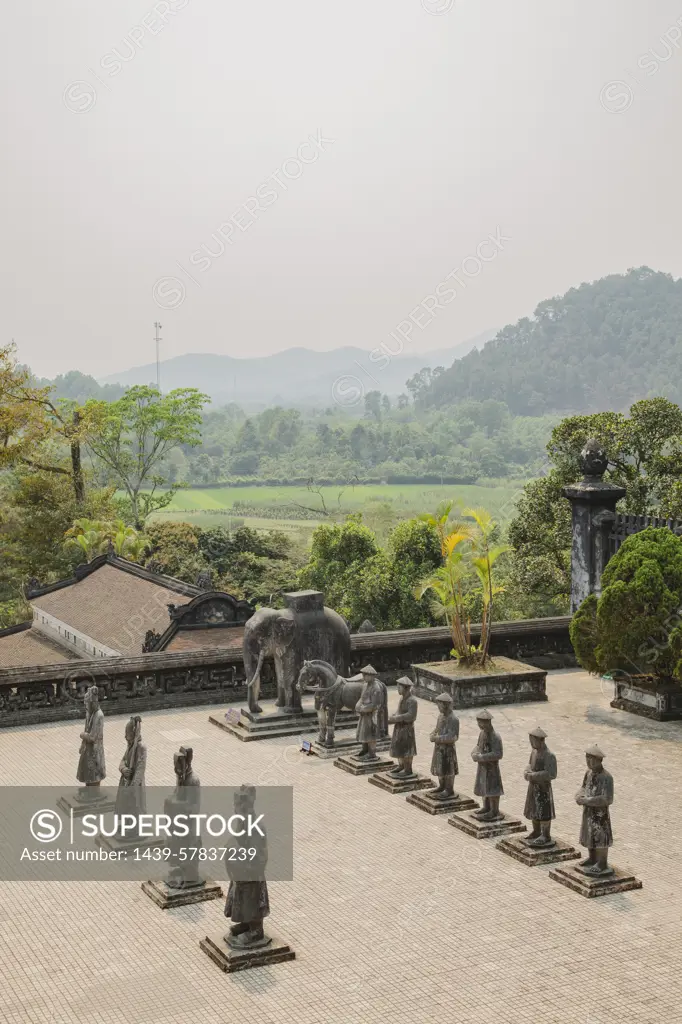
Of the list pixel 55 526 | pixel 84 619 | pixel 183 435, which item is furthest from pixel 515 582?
pixel 183 435

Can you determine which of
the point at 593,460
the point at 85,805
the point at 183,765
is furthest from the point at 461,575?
the point at 183,765

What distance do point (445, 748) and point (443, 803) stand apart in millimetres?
698

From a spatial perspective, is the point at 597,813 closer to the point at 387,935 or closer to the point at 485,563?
the point at 387,935

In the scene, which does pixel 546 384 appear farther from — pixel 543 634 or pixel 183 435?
pixel 543 634

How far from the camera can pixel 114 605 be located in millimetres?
31094

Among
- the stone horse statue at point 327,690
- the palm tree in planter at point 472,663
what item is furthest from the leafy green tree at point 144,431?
the stone horse statue at point 327,690

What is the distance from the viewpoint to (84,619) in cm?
3162

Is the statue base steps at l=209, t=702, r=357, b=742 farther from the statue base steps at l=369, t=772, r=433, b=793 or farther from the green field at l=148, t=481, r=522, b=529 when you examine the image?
the green field at l=148, t=481, r=522, b=529

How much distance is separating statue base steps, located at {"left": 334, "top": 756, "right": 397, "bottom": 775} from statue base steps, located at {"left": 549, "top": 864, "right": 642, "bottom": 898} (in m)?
4.14

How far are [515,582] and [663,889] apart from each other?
20.4m

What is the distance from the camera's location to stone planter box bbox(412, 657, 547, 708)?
1989cm

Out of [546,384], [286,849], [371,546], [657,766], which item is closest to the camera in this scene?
[286,849]

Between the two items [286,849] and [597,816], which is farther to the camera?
[286,849]

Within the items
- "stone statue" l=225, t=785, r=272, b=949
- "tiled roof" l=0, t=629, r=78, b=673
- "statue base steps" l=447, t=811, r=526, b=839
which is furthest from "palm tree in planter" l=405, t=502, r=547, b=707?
"tiled roof" l=0, t=629, r=78, b=673
